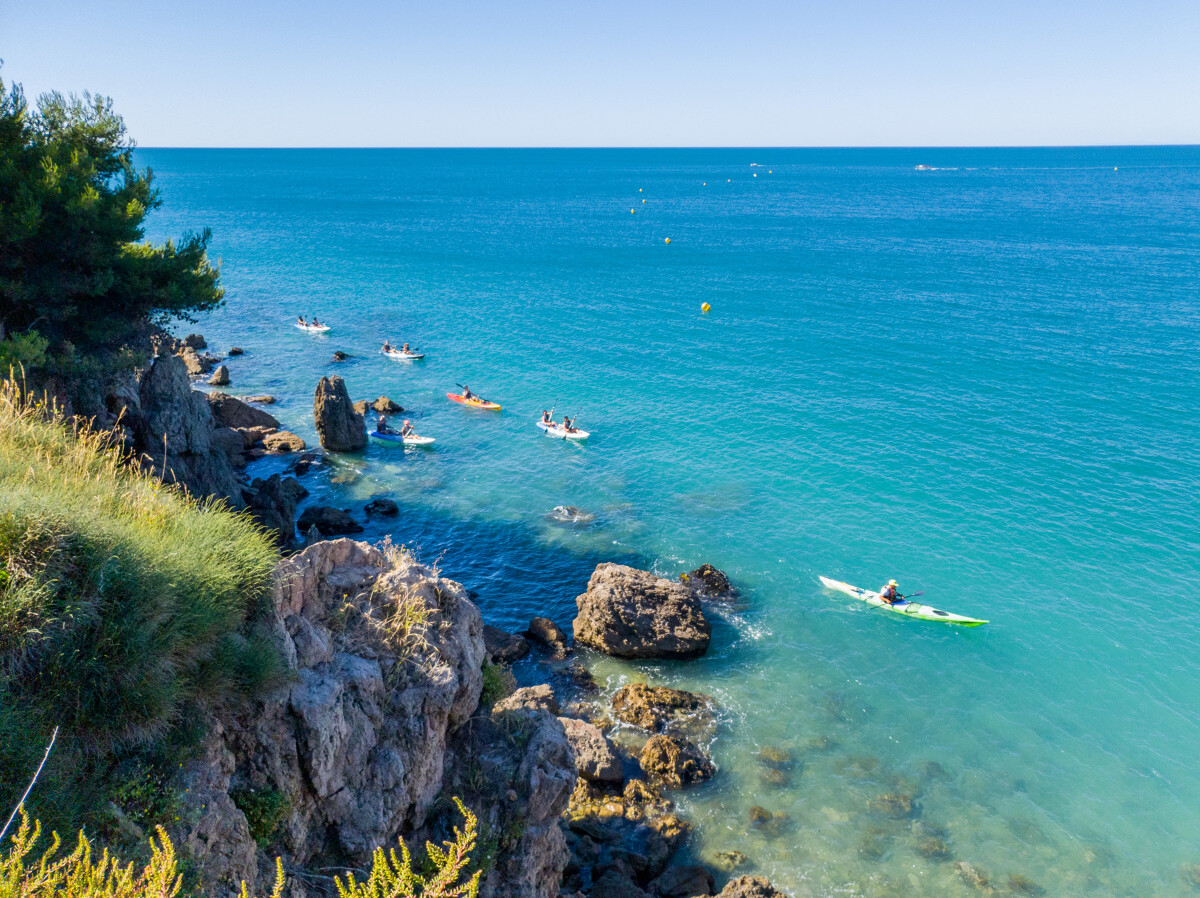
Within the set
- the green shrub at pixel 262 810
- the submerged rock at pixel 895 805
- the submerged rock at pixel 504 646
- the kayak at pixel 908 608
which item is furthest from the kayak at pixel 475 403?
the green shrub at pixel 262 810

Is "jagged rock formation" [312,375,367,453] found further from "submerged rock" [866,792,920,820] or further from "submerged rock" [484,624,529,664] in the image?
"submerged rock" [866,792,920,820]

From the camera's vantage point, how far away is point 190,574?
9180 mm

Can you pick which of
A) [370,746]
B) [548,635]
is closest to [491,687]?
[370,746]

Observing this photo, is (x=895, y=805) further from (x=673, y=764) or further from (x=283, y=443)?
(x=283, y=443)

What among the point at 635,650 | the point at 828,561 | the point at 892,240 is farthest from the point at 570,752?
the point at 892,240

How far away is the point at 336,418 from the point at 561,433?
39.2 feet

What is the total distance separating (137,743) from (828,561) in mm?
26459

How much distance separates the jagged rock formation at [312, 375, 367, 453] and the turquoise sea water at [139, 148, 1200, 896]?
1471mm

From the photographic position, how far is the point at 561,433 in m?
41.8

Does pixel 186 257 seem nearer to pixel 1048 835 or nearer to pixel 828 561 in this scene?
pixel 828 561

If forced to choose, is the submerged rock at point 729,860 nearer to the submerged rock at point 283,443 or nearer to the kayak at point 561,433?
the kayak at point 561,433

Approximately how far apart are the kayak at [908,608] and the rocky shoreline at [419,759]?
8321mm

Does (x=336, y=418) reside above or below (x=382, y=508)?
above

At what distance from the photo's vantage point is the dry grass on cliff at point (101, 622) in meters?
7.61
